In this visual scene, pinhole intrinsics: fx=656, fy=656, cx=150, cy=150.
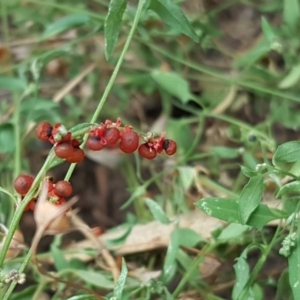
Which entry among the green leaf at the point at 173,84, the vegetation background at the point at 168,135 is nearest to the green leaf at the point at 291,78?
the vegetation background at the point at 168,135

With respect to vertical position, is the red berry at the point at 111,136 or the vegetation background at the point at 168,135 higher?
the red berry at the point at 111,136

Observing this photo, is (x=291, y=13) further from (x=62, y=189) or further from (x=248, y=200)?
(x=62, y=189)

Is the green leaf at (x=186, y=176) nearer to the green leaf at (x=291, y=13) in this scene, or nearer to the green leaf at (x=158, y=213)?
the green leaf at (x=158, y=213)

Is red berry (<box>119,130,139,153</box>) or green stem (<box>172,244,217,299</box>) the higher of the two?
red berry (<box>119,130,139,153</box>)

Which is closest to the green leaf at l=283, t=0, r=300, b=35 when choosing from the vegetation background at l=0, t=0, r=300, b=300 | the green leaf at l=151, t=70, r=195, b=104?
the vegetation background at l=0, t=0, r=300, b=300

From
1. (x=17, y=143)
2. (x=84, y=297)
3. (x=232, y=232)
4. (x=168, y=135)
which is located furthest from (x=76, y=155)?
(x=168, y=135)

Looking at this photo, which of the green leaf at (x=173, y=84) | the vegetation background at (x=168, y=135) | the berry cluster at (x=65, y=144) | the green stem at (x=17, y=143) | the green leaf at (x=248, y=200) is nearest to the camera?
the berry cluster at (x=65, y=144)

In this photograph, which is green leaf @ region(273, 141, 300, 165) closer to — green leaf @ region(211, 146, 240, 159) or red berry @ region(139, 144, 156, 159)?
red berry @ region(139, 144, 156, 159)
